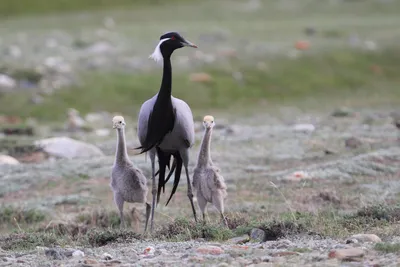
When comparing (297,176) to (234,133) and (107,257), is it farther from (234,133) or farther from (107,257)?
(107,257)

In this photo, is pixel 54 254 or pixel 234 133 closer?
pixel 54 254

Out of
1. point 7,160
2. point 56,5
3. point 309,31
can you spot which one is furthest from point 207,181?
point 56,5

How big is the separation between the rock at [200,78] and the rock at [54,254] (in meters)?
25.4

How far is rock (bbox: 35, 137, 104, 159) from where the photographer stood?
61.7 ft

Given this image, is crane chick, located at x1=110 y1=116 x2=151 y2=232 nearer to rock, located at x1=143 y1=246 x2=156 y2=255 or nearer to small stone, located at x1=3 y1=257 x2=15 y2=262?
rock, located at x1=143 y1=246 x2=156 y2=255

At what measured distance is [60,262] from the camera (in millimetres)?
8430

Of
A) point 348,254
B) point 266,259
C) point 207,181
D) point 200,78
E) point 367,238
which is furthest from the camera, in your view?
point 200,78

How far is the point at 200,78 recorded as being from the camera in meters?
34.4

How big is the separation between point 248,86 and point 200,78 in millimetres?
2160

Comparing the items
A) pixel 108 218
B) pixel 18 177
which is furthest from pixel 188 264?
pixel 18 177

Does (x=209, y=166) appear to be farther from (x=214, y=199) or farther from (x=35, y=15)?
(x=35, y=15)

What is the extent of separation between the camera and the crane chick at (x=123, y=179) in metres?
11.9

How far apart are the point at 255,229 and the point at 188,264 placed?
84.0 inches

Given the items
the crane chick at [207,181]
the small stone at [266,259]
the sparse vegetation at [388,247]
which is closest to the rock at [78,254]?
the small stone at [266,259]
